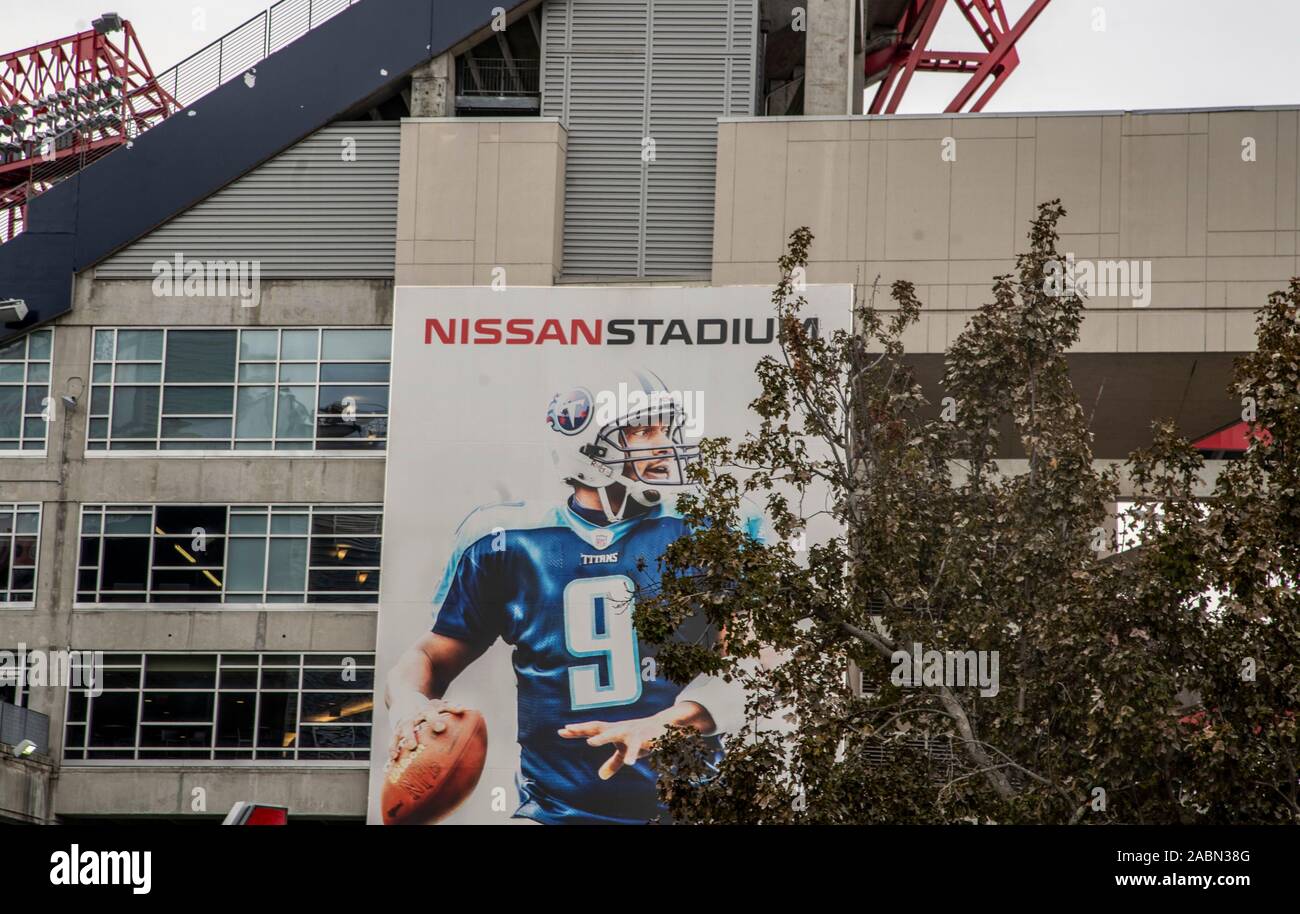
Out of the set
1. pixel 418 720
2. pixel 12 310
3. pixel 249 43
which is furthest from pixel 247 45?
pixel 418 720

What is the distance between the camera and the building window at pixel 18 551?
4381 cm

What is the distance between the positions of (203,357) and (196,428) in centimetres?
190

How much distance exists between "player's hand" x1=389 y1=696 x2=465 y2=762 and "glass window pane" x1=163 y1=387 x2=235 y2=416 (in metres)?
9.61

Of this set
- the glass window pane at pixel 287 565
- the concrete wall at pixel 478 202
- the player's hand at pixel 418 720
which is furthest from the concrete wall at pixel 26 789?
the concrete wall at pixel 478 202

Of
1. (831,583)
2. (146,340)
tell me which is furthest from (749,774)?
(146,340)

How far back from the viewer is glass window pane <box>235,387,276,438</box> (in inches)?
1737

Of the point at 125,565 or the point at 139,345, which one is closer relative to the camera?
the point at 125,565

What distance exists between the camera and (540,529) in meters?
42.2

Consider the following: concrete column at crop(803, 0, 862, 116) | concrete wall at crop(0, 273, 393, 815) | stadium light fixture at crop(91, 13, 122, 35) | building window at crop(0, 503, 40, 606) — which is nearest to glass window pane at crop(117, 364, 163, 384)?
concrete wall at crop(0, 273, 393, 815)

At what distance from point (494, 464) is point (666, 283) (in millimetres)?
6604

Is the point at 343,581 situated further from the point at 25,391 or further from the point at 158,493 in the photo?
the point at 25,391

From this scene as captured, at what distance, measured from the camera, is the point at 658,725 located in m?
40.8

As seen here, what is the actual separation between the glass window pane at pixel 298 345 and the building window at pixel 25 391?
646cm
